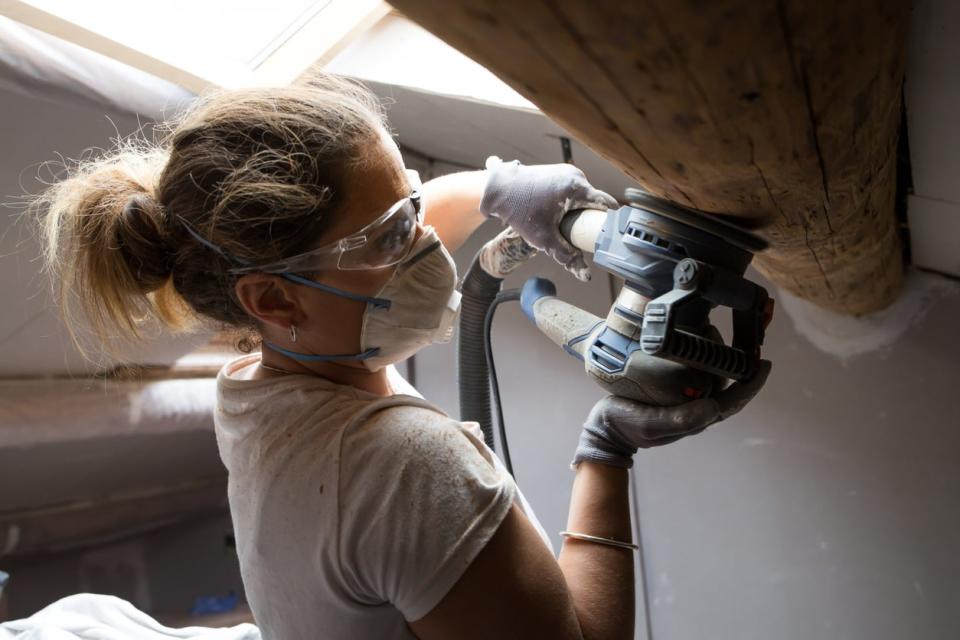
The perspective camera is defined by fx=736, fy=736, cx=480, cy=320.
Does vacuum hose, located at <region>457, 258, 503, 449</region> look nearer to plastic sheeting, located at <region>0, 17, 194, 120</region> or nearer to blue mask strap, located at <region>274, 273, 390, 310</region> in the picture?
blue mask strap, located at <region>274, 273, 390, 310</region>

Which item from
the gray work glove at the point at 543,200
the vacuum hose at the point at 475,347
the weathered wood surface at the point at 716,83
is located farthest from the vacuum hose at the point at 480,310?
the weathered wood surface at the point at 716,83

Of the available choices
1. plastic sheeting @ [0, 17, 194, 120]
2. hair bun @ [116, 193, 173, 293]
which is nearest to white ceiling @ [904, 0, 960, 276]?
hair bun @ [116, 193, 173, 293]

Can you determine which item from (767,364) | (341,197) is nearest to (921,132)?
(767,364)

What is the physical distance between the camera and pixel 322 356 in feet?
3.20

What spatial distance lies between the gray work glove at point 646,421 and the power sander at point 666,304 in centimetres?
2

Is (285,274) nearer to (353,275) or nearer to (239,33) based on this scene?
(353,275)

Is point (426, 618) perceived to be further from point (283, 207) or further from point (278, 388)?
point (283, 207)

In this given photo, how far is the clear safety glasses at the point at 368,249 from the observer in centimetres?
91

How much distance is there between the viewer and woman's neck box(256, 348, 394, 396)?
989 millimetres

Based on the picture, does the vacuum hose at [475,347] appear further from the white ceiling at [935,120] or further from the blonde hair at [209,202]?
the white ceiling at [935,120]

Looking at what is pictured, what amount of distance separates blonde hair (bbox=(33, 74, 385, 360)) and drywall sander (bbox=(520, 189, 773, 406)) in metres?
0.36

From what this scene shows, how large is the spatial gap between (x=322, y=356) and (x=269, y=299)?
4.0 inches

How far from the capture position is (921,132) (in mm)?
921

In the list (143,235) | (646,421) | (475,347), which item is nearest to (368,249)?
(143,235)
